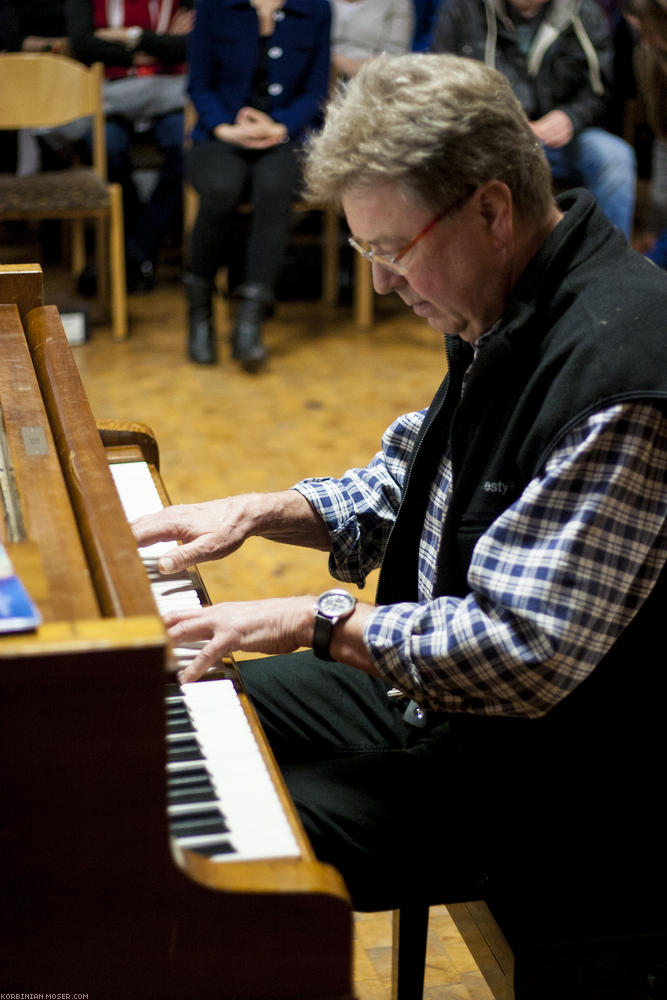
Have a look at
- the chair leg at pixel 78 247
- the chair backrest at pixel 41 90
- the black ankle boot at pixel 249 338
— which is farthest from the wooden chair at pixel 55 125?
the black ankle boot at pixel 249 338

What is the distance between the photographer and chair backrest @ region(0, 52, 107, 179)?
13.6ft

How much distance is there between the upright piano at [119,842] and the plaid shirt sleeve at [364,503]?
533 millimetres

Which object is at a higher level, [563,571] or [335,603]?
[563,571]

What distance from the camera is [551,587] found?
1.15 metres

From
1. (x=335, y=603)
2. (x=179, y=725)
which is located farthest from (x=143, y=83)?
(x=179, y=725)

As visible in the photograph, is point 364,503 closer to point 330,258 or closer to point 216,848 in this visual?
point 216,848

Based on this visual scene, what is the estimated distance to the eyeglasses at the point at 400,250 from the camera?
126cm

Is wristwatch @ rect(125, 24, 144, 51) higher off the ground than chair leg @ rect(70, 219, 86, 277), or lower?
higher

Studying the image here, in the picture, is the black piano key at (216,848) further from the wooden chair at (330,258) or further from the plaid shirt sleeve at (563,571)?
the wooden chair at (330,258)

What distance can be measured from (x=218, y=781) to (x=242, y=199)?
12.0 feet

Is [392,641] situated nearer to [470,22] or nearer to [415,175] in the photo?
[415,175]

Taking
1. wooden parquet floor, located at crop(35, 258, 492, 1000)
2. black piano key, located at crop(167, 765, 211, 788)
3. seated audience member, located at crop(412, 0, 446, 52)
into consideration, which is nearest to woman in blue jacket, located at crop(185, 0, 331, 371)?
wooden parquet floor, located at crop(35, 258, 492, 1000)

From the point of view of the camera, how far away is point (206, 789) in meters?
1.10

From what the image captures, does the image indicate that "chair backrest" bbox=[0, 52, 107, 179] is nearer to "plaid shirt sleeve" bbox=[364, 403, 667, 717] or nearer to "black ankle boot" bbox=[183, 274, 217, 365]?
"black ankle boot" bbox=[183, 274, 217, 365]
